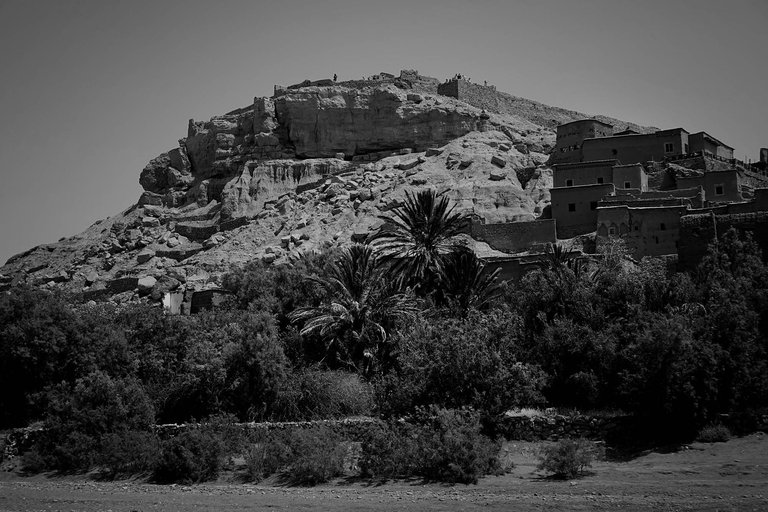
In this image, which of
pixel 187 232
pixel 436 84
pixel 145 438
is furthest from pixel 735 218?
pixel 436 84

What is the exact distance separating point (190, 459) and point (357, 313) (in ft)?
28.5

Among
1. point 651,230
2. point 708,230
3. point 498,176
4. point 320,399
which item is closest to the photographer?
point 320,399

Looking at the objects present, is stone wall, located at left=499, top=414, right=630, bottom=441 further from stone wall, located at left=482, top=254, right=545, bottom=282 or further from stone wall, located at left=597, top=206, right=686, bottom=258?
stone wall, located at left=597, top=206, right=686, bottom=258

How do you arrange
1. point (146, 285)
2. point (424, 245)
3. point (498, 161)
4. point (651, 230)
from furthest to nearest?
1. point (498, 161)
2. point (146, 285)
3. point (651, 230)
4. point (424, 245)

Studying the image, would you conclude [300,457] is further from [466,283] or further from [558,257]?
[558,257]

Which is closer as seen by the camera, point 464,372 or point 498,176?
point 464,372

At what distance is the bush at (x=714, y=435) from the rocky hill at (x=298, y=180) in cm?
2137

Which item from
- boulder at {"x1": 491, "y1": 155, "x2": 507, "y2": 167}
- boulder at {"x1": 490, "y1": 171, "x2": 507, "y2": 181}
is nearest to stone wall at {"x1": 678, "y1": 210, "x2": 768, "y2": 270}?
boulder at {"x1": 490, "y1": 171, "x2": 507, "y2": 181}

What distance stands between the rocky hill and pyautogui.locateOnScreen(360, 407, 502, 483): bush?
20731 millimetres

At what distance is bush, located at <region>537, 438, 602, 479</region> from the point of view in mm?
20125

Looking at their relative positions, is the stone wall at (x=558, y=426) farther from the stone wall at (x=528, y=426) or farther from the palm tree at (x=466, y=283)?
the palm tree at (x=466, y=283)

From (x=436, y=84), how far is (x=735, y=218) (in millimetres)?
39792

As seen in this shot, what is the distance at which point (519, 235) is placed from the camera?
38219mm

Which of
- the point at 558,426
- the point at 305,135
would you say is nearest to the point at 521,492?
the point at 558,426
